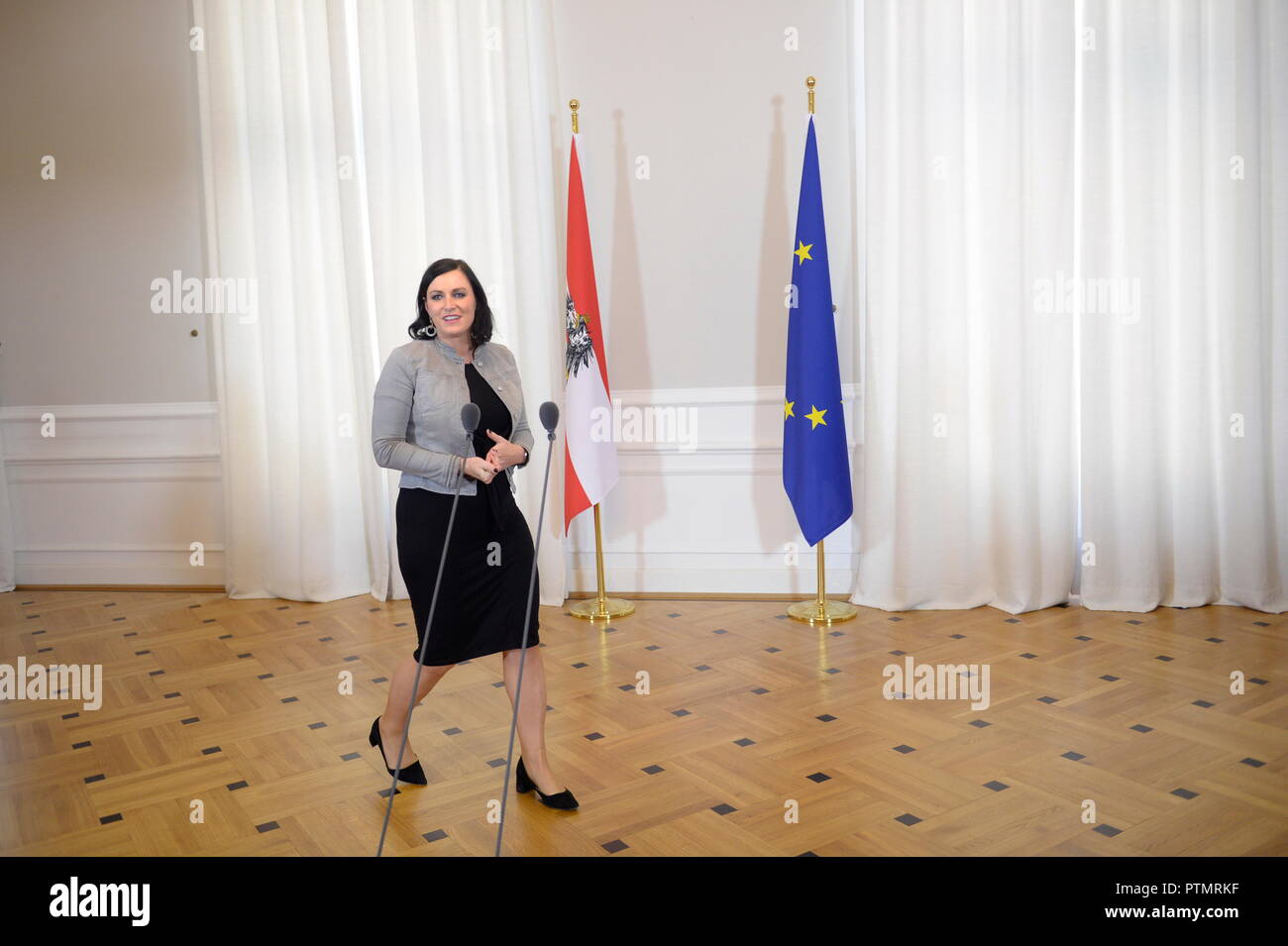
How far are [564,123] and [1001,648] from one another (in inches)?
130

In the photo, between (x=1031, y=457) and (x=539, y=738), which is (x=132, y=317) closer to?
(x=539, y=738)

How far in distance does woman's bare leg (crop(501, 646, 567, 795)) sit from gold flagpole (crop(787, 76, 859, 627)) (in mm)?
Answer: 2193

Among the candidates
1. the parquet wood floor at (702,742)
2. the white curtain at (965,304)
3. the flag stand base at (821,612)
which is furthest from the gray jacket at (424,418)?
the white curtain at (965,304)

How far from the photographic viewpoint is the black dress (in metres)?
3.25

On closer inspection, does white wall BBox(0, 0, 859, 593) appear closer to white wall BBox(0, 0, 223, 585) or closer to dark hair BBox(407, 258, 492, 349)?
white wall BBox(0, 0, 223, 585)

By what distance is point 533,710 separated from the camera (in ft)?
11.0

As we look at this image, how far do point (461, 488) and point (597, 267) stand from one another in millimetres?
2804

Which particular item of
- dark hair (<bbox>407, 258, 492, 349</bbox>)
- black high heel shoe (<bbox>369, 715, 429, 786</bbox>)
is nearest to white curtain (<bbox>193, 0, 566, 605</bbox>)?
black high heel shoe (<bbox>369, 715, 429, 786</bbox>)

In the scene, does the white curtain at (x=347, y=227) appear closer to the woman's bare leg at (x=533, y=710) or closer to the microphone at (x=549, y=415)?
the woman's bare leg at (x=533, y=710)

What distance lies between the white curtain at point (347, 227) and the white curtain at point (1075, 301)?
1686mm

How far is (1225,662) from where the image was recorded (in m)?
4.43

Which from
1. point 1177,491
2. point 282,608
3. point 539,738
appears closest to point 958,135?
point 1177,491

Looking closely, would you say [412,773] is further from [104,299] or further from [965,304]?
[104,299]

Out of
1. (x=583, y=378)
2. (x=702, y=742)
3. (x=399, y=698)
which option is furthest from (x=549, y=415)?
(x=583, y=378)
